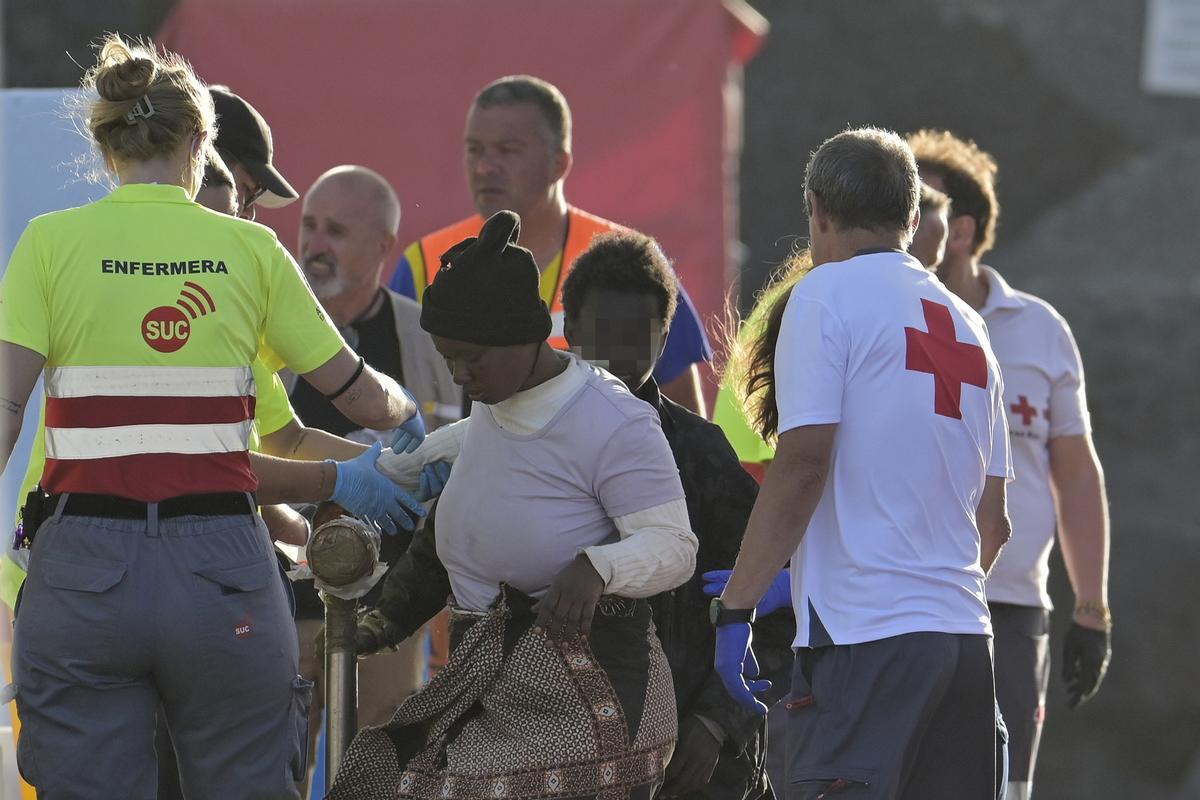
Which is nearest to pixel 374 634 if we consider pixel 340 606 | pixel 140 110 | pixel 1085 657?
pixel 340 606

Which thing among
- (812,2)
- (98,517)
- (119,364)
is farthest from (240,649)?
(812,2)

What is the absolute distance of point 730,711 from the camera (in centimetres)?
329

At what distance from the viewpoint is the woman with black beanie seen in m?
2.93

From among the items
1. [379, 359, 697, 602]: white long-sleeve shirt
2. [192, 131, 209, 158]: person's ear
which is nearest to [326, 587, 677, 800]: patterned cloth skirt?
[379, 359, 697, 602]: white long-sleeve shirt

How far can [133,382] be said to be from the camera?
9.48 feet

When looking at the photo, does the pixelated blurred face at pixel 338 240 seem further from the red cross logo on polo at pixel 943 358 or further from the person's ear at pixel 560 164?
the red cross logo on polo at pixel 943 358

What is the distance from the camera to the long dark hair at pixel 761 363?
351cm

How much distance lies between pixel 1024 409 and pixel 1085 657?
75 cm

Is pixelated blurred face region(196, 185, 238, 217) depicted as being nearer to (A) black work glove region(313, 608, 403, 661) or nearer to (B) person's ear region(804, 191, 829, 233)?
(A) black work glove region(313, 608, 403, 661)

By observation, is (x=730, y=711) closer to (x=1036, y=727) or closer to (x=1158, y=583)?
(x=1036, y=727)

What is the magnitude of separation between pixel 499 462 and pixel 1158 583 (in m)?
7.10

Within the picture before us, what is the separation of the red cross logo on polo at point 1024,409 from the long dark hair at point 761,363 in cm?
114

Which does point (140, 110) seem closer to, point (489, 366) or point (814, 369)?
point (489, 366)

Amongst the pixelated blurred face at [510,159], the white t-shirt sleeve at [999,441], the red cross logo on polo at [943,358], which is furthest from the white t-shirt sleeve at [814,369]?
the pixelated blurred face at [510,159]
